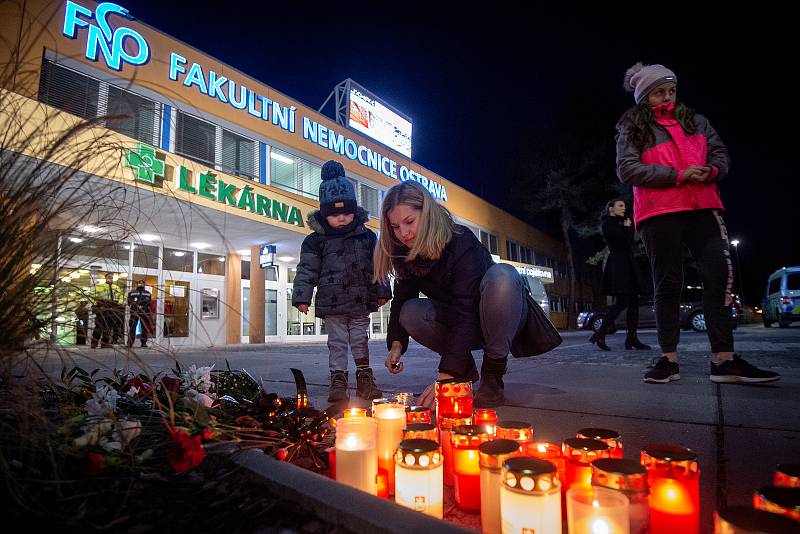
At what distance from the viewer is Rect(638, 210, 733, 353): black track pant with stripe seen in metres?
2.29

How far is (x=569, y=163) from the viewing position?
2389 centimetres

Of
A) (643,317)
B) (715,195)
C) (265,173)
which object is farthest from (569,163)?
(715,195)

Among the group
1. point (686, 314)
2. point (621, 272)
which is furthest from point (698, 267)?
point (686, 314)

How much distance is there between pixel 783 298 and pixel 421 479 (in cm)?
1800

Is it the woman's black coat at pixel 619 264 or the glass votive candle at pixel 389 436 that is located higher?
the woman's black coat at pixel 619 264

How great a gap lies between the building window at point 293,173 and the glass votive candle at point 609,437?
1092cm

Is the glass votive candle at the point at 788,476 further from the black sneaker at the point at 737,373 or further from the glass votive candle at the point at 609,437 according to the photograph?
the black sneaker at the point at 737,373

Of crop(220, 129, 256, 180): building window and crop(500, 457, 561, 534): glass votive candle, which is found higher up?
crop(220, 129, 256, 180): building window

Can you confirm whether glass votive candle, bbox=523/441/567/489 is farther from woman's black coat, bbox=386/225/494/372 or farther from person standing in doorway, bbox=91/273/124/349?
person standing in doorway, bbox=91/273/124/349

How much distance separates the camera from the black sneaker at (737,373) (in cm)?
217

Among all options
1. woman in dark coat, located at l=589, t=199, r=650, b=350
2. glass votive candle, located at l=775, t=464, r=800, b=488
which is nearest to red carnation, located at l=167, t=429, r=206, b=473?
glass votive candle, located at l=775, t=464, r=800, b=488

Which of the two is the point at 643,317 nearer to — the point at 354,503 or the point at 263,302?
the point at 263,302

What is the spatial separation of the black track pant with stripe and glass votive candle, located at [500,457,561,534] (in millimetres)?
2137

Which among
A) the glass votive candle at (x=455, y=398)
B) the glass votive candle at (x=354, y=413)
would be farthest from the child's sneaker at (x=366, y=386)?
the glass votive candle at (x=354, y=413)
